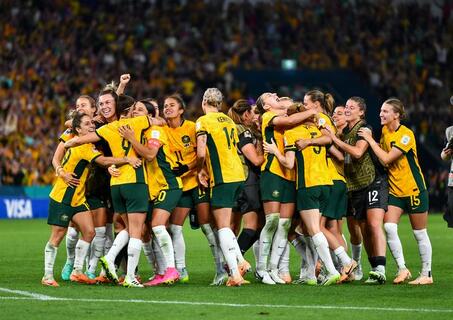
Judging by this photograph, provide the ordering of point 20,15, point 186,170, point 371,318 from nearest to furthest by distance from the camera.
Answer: point 371,318 < point 186,170 < point 20,15

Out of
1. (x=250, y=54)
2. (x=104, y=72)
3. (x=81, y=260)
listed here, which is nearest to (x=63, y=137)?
(x=81, y=260)

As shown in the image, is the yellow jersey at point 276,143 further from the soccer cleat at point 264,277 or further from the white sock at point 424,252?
the white sock at point 424,252

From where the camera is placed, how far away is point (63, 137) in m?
13.4

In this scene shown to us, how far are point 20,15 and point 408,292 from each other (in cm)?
2526

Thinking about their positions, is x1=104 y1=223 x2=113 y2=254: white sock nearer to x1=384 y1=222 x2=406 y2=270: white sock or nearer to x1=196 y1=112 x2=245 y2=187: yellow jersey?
x1=196 y1=112 x2=245 y2=187: yellow jersey

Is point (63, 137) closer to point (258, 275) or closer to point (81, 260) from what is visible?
point (81, 260)

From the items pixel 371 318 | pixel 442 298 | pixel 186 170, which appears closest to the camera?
pixel 371 318

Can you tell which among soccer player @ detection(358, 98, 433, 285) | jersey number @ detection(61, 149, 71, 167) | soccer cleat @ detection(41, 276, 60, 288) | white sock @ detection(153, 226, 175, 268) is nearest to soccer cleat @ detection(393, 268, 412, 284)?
soccer player @ detection(358, 98, 433, 285)

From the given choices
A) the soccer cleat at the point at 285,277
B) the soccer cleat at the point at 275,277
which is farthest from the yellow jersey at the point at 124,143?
the soccer cleat at the point at 285,277

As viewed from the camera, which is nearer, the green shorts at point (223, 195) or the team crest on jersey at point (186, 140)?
the green shorts at point (223, 195)

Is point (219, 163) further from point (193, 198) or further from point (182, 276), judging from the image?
point (182, 276)

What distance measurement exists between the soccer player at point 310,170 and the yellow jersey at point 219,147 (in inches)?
19.7

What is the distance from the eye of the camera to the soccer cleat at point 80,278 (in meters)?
12.9

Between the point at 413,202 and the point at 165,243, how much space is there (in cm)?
303
